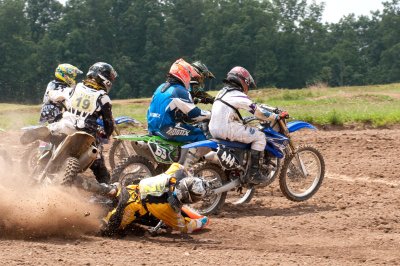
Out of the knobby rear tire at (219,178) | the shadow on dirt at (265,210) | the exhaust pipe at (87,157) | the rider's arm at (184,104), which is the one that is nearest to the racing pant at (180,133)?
the rider's arm at (184,104)

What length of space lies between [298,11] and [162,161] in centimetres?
10344

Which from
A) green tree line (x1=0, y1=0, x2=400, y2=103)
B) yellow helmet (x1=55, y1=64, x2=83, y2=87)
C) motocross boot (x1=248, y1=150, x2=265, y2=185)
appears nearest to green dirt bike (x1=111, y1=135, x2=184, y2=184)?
motocross boot (x1=248, y1=150, x2=265, y2=185)

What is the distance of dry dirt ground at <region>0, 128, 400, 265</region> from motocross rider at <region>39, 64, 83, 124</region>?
359 cm

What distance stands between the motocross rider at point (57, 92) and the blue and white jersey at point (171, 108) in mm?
2140

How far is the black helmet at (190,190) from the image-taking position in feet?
27.7

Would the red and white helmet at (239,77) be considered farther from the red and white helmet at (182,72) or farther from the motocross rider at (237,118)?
the red and white helmet at (182,72)

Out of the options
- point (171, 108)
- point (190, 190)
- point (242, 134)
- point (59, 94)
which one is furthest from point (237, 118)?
point (59, 94)

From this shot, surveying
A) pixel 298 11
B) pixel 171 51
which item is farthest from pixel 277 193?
pixel 298 11

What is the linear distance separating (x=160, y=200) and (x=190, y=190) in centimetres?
40

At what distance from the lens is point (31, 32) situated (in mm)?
94000

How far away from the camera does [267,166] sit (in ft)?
35.9

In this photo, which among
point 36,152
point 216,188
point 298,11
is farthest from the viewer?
point 298,11

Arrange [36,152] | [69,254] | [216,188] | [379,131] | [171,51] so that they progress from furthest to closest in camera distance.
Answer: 1. [171,51]
2. [379,131]
3. [36,152]
4. [216,188]
5. [69,254]

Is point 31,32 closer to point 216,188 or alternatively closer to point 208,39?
point 208,39
